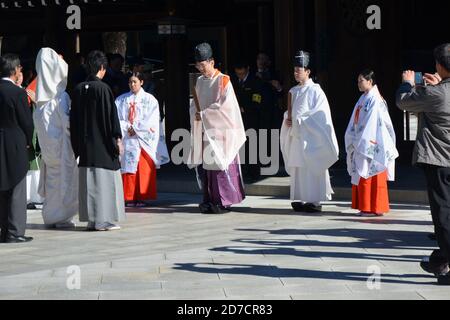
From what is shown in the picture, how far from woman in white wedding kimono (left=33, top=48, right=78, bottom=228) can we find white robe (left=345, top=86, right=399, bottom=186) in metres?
3.08

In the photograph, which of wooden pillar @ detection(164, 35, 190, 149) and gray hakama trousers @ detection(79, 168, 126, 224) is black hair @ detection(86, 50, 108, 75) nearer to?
gray hakama trousers @ detection(79, 168, 126, 224)

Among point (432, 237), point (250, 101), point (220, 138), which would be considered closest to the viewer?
point (432, 237)

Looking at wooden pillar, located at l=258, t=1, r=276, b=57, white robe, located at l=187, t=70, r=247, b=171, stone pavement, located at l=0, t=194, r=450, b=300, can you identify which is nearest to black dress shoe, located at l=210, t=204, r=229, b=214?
stone pavement, located at l=0, t=194, r=450, b=300

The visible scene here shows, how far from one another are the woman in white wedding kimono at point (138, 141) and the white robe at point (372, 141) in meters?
2.52

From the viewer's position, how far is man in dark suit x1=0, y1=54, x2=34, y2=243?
970 cm

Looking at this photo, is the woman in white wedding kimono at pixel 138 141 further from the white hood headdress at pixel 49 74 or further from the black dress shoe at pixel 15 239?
the black dress shoe at pixel 15 239

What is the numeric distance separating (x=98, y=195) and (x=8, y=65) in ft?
5.19

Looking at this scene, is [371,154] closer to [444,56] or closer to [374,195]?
[374,195]

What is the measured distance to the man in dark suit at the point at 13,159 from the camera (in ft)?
31.8

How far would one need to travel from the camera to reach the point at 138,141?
40.1ft

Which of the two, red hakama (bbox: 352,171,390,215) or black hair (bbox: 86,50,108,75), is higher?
black hair (bbox: 86,50,108,75)

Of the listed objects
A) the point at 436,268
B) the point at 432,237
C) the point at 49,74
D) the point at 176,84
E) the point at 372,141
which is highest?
the point at 49,74

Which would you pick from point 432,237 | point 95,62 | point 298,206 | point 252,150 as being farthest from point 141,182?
point 432,237

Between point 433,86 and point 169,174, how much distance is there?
7647mm
